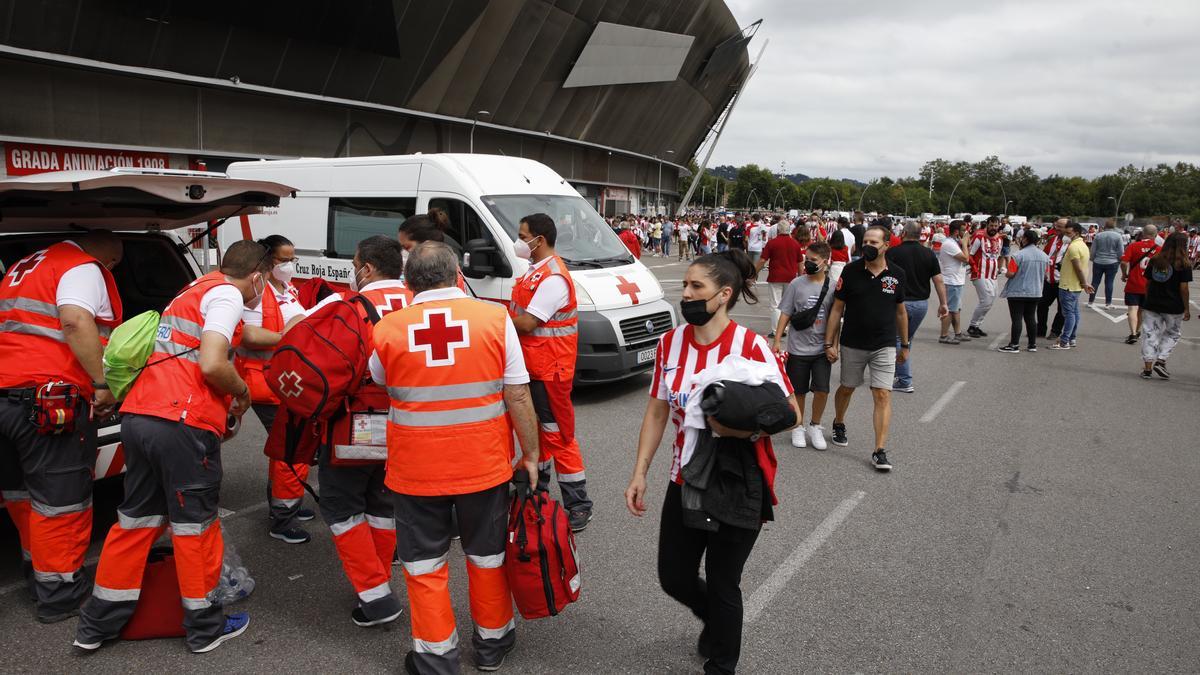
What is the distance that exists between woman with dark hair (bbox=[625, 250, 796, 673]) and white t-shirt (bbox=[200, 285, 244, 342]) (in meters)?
1.94

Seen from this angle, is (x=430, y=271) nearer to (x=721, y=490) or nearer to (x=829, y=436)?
(x=721, y=490)

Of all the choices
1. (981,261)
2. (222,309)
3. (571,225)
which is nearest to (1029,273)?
(981,261)

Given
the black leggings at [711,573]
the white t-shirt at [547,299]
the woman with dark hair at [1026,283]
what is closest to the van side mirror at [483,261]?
the white t-shirt at [547,299]

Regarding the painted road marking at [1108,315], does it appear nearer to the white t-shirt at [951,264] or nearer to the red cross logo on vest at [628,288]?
the white t-shirt at [951,264]

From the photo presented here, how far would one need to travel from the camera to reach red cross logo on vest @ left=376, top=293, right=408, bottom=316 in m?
3.79

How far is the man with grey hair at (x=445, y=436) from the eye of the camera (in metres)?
3.04

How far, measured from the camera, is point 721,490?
2871mm

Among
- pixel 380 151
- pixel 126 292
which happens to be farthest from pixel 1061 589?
pixel 380 151

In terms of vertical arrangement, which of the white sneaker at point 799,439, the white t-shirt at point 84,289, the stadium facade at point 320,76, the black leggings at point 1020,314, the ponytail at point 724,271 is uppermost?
the stadium facade at point 320,76

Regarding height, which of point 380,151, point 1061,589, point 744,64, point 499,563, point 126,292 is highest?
point 744,64

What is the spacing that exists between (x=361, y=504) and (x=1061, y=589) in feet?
12.1

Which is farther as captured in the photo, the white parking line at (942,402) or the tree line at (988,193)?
the tree line at (988,193)

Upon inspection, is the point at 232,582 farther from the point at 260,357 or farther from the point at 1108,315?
the point at 1108,315

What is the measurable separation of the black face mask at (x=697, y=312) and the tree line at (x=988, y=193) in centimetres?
8937
